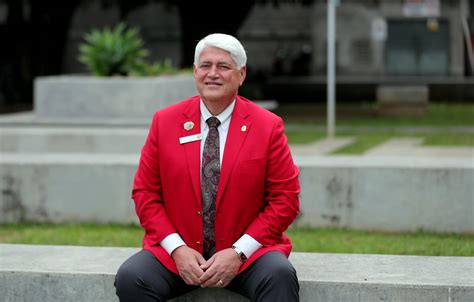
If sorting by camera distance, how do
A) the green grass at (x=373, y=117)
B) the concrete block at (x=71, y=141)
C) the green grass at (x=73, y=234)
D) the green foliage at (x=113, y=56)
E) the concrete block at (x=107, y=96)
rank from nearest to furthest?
the green grass at (x=73, y=234)
the concrete block at (x=71, y=141)
the concrete block at (x=107, y=96)
the green foliage at (x=113, y=56)
the green grass at (x=373, y=117)

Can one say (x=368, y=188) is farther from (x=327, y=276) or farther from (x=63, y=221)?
(x=327, y=276)

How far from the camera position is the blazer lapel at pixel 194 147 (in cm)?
471

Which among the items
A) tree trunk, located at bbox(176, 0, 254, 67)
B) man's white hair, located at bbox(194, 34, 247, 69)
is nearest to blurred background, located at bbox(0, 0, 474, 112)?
tree trunk, located at bbox(176, 0, 254, 67)

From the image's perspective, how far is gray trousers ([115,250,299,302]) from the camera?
14.7 ft

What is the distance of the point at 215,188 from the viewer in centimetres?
474

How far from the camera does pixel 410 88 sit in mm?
24219

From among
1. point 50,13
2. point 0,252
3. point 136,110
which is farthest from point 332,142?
point 50,13

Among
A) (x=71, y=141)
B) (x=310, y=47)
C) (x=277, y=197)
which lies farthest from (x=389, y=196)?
(x=310, y=47)

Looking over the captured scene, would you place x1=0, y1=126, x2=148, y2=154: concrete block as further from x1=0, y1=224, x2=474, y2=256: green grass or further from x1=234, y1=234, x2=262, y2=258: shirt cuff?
x1=234, y1=234, x2=262, y2=258: shirt cuff

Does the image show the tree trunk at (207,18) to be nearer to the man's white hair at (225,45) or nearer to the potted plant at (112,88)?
the potted plant at (112,88)

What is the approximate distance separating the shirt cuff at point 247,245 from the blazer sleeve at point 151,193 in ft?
1.05

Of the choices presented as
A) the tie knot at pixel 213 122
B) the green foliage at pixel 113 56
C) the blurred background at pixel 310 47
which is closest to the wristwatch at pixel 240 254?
the tie knot at pixel 213 122

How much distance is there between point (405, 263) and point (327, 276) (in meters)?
0.51

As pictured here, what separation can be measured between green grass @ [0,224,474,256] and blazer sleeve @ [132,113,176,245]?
9.21 feet
